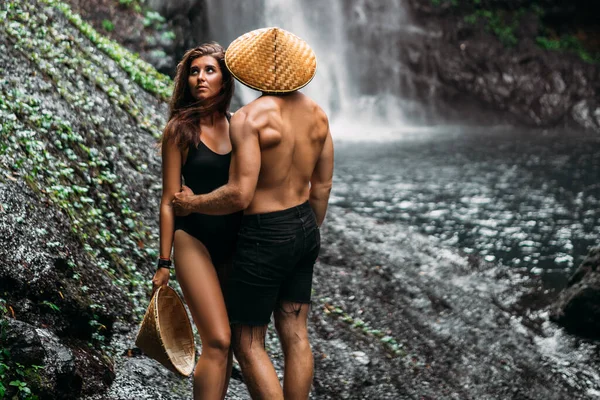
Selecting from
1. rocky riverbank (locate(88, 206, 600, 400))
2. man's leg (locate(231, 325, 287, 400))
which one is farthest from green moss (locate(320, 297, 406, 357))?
man's leg (locate(231, 325, 287, 400))

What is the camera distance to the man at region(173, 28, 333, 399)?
3.62 m

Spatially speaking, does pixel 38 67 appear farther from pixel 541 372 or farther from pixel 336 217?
pixel 541 372

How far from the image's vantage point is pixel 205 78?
390cm

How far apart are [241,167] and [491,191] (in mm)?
10222

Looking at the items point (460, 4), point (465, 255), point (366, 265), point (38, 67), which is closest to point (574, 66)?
point (460, 4)

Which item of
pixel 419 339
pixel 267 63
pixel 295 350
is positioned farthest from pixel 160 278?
pixel 419 339

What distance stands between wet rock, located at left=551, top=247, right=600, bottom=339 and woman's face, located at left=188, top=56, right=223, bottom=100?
Answer: 4618 millimetres

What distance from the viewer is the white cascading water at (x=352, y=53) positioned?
23.2 metres

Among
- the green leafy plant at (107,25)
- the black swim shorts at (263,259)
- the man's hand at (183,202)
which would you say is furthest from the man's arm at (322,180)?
the green leafy plant at (107,25)

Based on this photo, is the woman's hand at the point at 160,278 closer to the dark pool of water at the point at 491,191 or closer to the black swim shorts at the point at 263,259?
the black swim shorts at the point at 263,259

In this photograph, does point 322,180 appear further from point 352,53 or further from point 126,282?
point 352,53

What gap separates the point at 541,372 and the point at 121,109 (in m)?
5.12

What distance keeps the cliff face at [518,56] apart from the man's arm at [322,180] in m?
18.6

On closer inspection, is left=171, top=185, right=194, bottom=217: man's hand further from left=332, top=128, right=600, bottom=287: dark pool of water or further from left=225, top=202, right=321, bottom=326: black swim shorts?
left=332, top=128, right=600, bottom=287: dark pool of water
